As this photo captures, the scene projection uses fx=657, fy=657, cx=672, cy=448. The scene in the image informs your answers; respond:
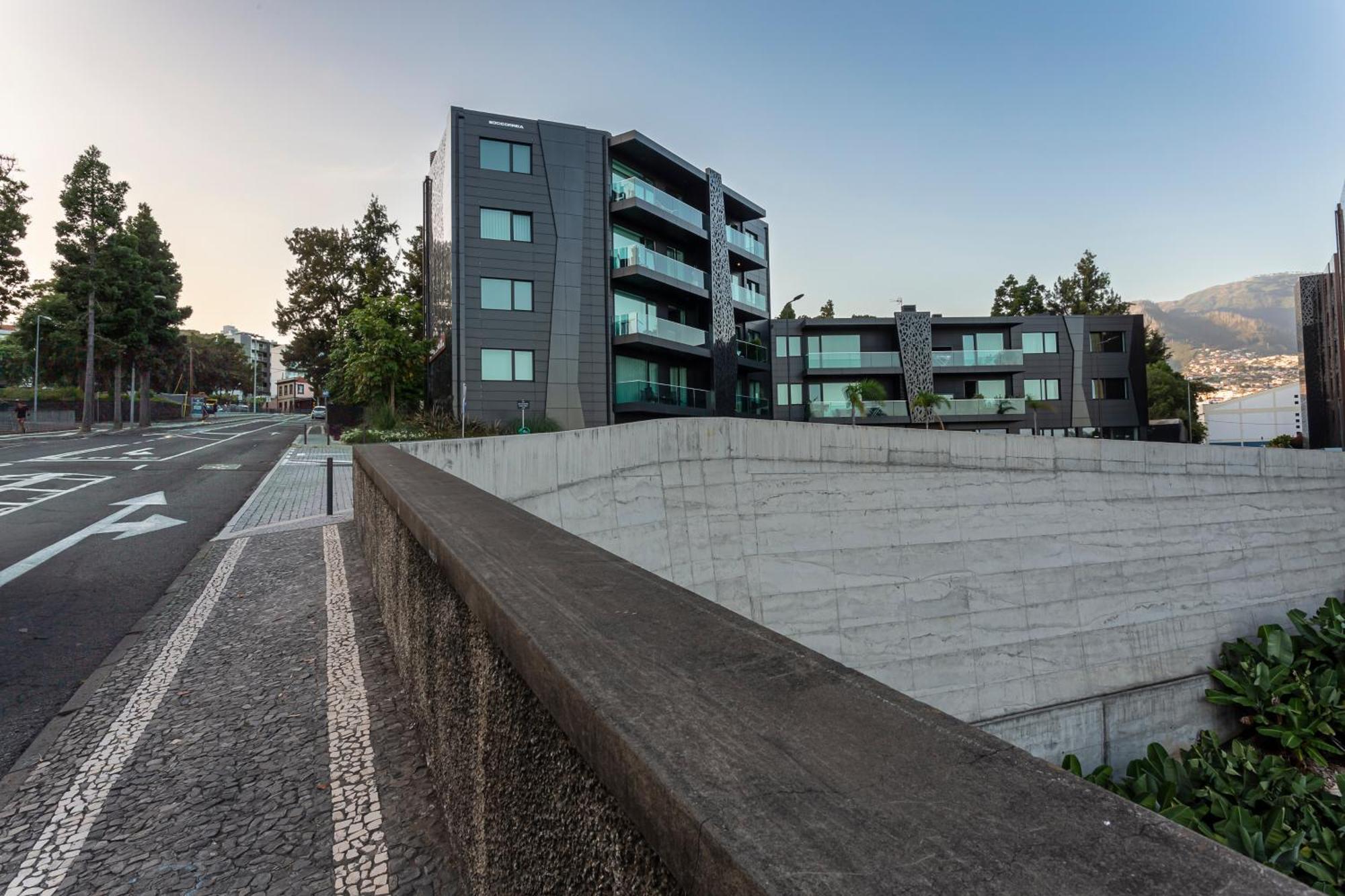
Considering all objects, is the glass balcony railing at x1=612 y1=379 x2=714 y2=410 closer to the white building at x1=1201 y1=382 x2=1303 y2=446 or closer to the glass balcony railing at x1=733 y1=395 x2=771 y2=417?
the glass balcony railing at x1=733 y1=395 x2=771 y2=417

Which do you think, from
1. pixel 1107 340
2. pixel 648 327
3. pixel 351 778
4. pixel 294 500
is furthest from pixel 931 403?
pixel 351 778

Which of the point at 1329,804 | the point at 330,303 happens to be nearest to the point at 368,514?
the point at 1329,804

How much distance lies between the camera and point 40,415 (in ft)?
166

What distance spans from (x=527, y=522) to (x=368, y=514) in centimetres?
417

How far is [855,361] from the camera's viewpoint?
1652 inches

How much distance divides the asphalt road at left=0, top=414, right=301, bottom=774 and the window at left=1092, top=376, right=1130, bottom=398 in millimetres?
49125

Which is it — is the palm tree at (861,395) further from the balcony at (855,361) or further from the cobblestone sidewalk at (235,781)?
the cobblestone sidewalk at (235,781)

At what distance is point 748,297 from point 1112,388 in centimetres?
2735

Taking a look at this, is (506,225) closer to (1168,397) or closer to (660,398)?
(660,398)

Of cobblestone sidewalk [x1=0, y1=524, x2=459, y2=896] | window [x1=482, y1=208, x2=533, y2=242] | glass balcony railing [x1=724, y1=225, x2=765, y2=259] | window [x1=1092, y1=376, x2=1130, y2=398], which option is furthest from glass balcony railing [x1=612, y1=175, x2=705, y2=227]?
Answer: window [x1=1092, y1=376, x2=1130, y2=398]

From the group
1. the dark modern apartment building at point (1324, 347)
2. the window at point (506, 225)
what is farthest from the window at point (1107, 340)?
the window at point (506, 225)

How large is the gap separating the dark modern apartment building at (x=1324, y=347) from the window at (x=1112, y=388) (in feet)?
34.9

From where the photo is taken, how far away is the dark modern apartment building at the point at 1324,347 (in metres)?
39.8

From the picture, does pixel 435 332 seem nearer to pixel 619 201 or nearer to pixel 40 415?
pixel 619 201
